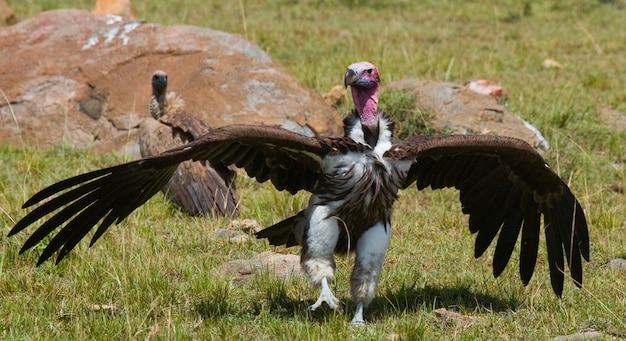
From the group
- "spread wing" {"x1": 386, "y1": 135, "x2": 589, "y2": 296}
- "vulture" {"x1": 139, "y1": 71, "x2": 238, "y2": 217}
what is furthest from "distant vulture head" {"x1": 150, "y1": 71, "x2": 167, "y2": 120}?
"spread wing" {"x1": 386, "y1": 135, "x2": 589, "y2": 296}

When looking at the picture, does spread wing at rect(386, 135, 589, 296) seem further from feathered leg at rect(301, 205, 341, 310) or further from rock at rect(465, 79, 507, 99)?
rock at rect(465, 79, 507, 99)

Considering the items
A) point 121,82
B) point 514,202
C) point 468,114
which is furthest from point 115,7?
point 514,202

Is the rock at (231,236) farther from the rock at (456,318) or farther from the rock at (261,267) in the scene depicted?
the rock at (456,318)

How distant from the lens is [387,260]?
19.0 feet

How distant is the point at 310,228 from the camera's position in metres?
4.63

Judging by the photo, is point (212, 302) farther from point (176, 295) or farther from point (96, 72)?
point (96, 72)

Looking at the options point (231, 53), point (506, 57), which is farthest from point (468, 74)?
point (231, 53)

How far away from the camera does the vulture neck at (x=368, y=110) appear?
4.68 meters

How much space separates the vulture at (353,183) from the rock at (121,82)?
2826mm

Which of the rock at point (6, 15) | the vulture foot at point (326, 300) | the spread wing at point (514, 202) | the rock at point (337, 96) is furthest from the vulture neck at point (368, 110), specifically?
the rock at point (6, 15)

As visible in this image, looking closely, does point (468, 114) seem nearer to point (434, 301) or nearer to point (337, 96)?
point (337, 96)

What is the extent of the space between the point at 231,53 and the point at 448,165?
3.81 meters

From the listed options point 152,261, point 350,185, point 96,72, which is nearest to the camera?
point 350,185

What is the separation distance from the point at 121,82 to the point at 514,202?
426 centimetres
